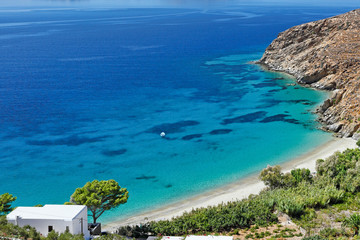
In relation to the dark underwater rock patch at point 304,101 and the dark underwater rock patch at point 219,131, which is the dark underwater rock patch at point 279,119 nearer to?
the dark underwater rock patch at point 304,101

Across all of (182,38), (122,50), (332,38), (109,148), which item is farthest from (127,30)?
(109,148)

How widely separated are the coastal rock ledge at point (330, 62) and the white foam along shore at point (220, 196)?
7.89 metres

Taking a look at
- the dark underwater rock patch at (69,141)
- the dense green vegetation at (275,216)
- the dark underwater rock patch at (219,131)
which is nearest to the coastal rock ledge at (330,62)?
the dark underwater rock patch at (219,131)

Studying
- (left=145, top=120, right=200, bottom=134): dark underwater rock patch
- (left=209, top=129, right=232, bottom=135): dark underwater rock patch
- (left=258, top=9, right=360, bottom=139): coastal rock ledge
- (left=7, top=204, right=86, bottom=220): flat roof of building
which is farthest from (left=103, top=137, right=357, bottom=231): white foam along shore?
(left=145, top=120, right=200, bottom=134): dark underwater rock patch

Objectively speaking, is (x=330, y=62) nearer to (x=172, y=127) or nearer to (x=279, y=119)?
(x=279, y=119)

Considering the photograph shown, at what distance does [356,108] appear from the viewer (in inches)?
1987

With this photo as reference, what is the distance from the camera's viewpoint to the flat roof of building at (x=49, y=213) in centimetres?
2441

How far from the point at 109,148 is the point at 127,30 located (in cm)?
11866

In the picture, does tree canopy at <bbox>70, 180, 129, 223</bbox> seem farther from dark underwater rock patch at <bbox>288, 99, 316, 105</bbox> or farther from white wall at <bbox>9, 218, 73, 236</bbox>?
dark underwater rock patch at <bbox>288, 99, 316, 105</bbox>

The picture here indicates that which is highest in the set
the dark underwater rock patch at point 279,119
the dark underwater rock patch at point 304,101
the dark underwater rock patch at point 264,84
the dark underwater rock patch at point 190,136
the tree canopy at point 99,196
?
the dark underwater rock patch at point 264,84

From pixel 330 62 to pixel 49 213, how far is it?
56.8 meters

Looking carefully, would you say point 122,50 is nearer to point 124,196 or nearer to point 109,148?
point 109,148

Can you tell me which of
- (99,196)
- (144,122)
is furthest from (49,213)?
(144,122)

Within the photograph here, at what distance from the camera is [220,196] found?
36.1 meters
